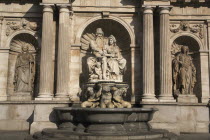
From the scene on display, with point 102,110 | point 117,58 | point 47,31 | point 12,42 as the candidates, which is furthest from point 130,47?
point 12,42

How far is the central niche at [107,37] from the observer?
1520 cm

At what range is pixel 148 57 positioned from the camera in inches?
537

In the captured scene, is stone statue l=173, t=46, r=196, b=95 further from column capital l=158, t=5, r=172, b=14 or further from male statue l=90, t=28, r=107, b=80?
male statue l=90, t=28, r=107, b=80

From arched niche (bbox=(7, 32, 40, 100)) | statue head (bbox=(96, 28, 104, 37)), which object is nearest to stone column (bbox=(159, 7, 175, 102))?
statue head (bbox=(96, 28, 104, 37))

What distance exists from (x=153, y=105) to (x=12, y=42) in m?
8.69

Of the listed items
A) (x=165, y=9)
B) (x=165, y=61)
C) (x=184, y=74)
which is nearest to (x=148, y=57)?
(x=165, y=61)

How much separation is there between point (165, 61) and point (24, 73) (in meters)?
7.77

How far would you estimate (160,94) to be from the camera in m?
13.4

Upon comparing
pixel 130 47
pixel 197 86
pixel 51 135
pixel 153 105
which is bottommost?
pixel 51 135

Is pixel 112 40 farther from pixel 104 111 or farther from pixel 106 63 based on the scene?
pixel 104 111

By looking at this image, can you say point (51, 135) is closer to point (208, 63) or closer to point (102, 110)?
point (102, 110)

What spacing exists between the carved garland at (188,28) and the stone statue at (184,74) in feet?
4.69

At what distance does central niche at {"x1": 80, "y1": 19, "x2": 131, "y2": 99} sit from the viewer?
49.9ft

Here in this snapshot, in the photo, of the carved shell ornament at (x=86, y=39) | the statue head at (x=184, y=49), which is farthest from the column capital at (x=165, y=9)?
the carved shell ornament at (x=86, y=39)
